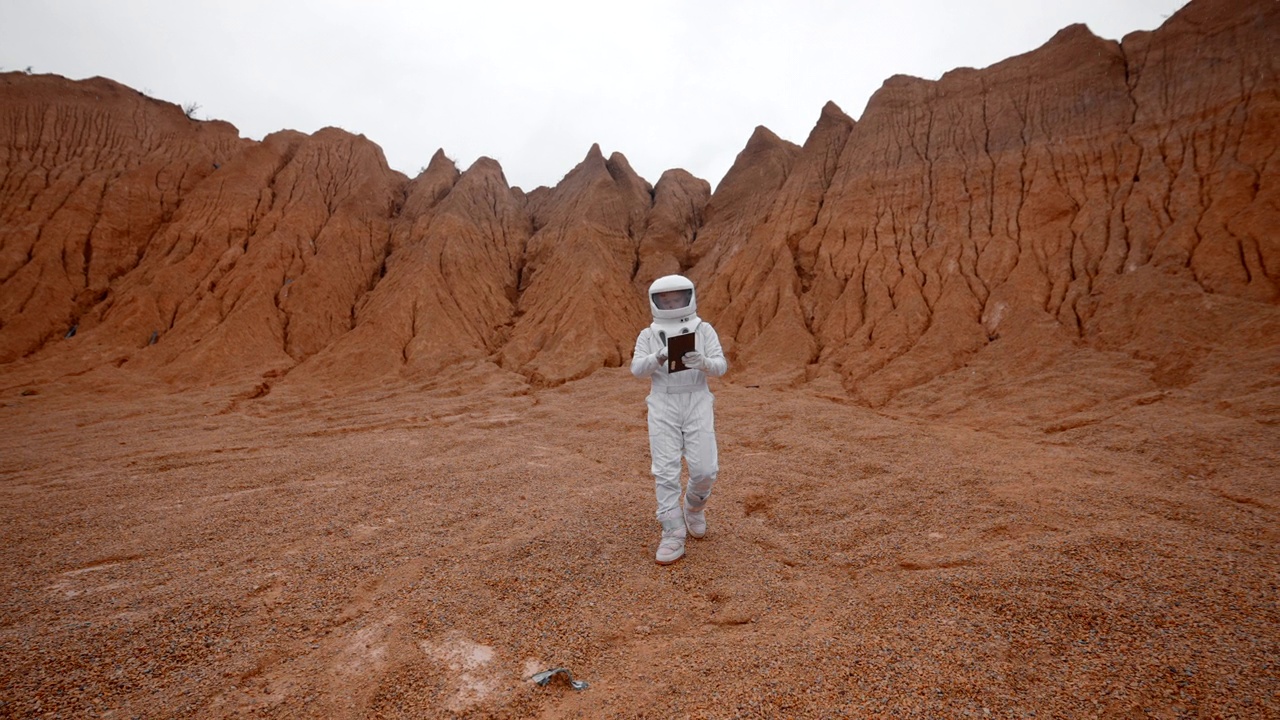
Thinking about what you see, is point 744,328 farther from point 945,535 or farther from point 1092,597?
point 1092,597

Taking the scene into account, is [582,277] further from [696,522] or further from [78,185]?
[78,185]

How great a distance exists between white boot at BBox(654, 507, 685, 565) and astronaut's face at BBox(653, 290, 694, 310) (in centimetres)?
202

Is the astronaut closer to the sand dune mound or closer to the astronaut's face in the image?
the astronaut's face

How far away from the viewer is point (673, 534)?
4.79 meters

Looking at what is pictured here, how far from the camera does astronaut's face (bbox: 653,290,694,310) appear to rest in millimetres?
5184

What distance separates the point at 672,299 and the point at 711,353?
2.26ft

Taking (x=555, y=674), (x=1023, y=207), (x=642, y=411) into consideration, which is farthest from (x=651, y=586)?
(x=1023, y=207)

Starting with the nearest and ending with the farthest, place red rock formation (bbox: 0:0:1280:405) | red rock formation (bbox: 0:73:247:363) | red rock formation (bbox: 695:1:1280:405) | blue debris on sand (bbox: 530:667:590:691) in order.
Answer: blue debris on sand (bbox: 530:667:590:691), red rock formation (bbox: 695:1:1280:405), red rock formation (bbox: 0:0:1280:405), red rock formation (bbox: 0:73:247:363)

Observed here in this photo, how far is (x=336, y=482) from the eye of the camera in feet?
24.4

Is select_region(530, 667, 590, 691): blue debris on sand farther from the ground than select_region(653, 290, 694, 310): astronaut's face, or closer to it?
closer to it

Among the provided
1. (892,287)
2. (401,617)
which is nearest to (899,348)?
(892,287)

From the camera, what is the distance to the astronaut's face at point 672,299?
5184 mm

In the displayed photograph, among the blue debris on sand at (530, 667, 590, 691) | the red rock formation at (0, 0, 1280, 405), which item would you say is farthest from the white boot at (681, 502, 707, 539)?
the red rock formation at (0, 0, 1280, 405)

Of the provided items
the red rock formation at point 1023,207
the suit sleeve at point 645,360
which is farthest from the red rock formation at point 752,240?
the suit sleeve at point 645,360
